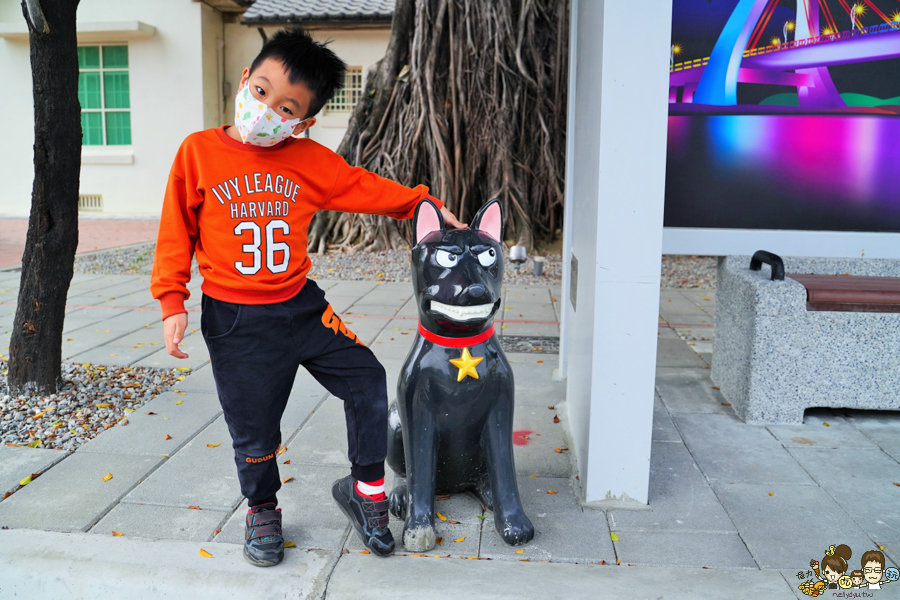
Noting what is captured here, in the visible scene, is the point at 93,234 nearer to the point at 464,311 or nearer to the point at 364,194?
the point at 364,194

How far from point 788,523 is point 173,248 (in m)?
2.52

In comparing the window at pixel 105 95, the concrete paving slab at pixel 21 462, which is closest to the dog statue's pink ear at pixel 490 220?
the concrete paving slab at pixel 21 462

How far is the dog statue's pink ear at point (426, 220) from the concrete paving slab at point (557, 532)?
3.85ft

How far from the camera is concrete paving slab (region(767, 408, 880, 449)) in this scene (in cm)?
356

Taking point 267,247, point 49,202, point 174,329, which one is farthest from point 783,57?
point 49,202

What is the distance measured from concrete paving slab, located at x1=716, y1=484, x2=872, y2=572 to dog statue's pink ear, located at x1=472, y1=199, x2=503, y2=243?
1496 millimetres

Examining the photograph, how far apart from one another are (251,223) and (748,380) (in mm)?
2840

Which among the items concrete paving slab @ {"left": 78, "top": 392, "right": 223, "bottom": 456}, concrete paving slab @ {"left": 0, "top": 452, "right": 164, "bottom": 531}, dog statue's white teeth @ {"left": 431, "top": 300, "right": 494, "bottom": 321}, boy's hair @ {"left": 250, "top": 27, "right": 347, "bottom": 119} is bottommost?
concrete paving slab @ {"left": 0, "top": 452, "right": 164, "bottom": 531}

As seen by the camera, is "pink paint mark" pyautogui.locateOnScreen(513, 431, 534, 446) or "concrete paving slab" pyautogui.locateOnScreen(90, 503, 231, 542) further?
"pink paint mark" pyautogui.locateOnScreen(513, 431, 534, 446)

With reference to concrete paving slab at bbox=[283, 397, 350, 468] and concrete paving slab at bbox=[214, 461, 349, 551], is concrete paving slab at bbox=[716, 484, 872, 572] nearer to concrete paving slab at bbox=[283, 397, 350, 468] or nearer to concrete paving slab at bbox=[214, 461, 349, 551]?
concrete paving slab at bbox=[214, 461, 349, 551]

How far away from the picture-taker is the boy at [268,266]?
7.55 ft

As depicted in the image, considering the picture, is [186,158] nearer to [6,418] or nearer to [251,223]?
[251,223]

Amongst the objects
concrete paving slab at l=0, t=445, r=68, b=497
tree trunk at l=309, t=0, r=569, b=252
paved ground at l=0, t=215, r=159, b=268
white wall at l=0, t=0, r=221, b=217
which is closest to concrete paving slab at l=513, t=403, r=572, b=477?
concrete paving slab at l=0, t=445, r=68, b=497

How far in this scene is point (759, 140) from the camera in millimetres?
4027
